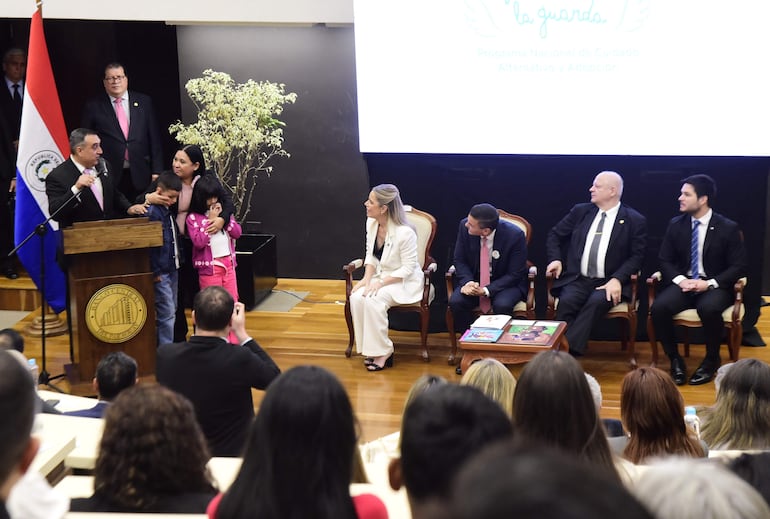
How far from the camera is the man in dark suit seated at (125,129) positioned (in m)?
7.61

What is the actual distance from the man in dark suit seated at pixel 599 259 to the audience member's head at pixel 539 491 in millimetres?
5697

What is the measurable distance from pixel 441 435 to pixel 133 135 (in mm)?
6352

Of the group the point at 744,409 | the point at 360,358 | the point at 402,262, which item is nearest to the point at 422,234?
the point at 402,262

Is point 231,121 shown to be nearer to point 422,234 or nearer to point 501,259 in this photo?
point 422,234

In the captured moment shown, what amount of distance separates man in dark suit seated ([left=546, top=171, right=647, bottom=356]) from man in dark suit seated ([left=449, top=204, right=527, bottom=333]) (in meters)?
0.27

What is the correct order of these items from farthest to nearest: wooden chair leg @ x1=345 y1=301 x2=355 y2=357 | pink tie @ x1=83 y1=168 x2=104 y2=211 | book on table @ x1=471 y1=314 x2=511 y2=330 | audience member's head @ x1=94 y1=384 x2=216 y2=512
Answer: wooden chair leg @ x1=345 y1=301 x2=355 y2=357 → pink tie @ x1=83 y1=168 x2=104 y2=211 → book on table @ x1=471 y1=314 x2=511 y2=330 → audience member's head @ x1=94 y1=384 x2=216 y2=512

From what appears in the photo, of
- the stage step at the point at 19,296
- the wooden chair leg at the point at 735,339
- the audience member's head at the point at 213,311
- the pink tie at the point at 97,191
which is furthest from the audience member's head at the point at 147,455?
the stage step at the point at 19,296

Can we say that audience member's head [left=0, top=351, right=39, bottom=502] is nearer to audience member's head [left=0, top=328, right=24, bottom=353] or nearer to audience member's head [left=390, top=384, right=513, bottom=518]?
audience member's head [left=390, top=384, right=513, bottom=518]

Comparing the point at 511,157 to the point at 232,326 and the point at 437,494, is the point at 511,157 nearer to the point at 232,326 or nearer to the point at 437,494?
the point at 232,326

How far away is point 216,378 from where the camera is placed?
404cm

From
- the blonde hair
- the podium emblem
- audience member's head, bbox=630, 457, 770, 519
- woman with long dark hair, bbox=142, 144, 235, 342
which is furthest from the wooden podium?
audience member's head, bbox=630, 457, 770, 519

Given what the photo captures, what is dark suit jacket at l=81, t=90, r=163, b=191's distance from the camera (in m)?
7.64

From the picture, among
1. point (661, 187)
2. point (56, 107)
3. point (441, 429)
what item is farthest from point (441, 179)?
point (441, 429)

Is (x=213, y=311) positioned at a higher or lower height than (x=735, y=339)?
higher
